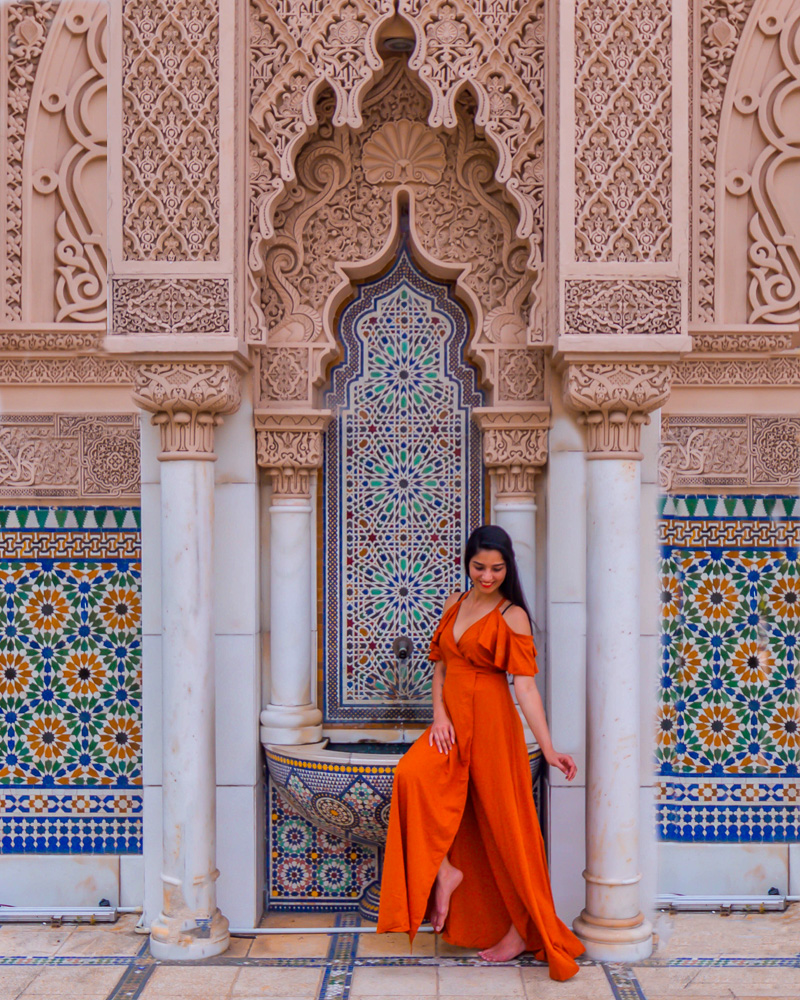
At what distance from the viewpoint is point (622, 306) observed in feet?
9.06

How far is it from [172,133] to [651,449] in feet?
5.60

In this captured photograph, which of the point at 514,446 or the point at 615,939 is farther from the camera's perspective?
the point at 514,446

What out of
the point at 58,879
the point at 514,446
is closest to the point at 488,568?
the point at 514,446

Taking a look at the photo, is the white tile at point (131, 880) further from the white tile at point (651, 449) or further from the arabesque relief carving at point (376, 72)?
the white tile at point (651, 449)

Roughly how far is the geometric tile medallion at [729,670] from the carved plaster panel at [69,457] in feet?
5.99

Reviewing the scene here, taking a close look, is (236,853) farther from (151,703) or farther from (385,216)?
(385,216)

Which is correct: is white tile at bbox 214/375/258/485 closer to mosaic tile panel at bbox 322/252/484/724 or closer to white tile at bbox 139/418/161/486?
white tile at bbox 139/418/161/486

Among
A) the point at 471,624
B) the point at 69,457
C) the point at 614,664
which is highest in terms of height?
the point at 69,457

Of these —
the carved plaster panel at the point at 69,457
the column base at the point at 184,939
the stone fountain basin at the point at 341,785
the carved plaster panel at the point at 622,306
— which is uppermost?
the carved plaster panel at the point at 622,306

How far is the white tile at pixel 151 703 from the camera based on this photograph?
296 cm

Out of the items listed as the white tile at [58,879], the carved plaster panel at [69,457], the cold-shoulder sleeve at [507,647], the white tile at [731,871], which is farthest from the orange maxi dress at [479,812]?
the carved plaster panel at [69,457]

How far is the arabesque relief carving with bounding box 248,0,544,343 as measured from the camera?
9.52ft

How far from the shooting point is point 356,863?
311 centimetres

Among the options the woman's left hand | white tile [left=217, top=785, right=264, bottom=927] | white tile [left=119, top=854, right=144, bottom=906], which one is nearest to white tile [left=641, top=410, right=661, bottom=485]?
the woman's left hand
